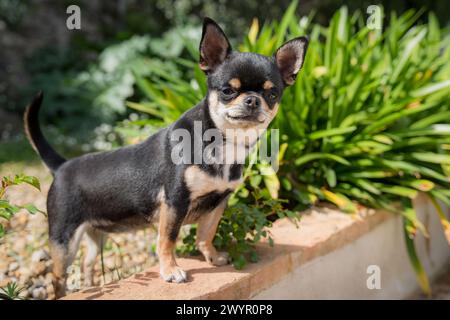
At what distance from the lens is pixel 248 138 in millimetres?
2463

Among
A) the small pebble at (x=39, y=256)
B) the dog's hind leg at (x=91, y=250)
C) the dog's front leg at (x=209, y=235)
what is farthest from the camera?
the small pebble at (x=39, y=256)

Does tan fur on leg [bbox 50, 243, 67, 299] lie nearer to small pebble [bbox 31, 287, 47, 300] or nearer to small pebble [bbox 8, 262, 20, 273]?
small pebble [bbox 31, 287, 47, 300]

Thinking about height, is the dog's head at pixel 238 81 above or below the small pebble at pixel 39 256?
above

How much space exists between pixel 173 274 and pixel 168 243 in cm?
16

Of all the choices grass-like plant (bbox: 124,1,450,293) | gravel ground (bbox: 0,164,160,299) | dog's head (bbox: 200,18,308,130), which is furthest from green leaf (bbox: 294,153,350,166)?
dog's head (bbox: 200,18,308,130)

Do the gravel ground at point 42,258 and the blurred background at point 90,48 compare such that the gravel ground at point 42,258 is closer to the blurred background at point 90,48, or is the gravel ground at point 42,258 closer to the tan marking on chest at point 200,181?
the tan marking on chest at point 200,181

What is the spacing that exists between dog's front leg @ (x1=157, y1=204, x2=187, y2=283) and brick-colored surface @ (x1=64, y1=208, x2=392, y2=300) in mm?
44

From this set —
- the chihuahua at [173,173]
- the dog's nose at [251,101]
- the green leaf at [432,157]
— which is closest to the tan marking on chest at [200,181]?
the chihuahua at [173,173]

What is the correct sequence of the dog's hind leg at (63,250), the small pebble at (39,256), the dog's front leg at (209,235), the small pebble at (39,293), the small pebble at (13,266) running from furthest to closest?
the small pebble at (39,256), the small pebble at (13,266), the small pebble at (39,293), the dog's front leg at (209,235), the dog's hind leg at (63,250)

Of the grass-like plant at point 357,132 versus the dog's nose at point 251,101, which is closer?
the dog's nose at point 251,101

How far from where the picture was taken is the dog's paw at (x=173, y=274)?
246 centimetres

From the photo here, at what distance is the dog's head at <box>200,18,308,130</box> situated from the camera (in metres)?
2.30
